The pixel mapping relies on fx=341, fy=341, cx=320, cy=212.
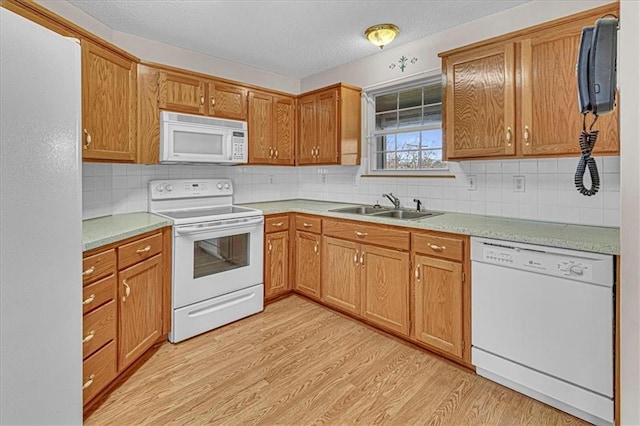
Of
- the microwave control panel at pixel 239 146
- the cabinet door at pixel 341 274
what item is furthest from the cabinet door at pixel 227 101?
the cabinet door at pixel 341 274

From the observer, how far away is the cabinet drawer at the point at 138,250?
2051mm

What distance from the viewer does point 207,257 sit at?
9.04 feet

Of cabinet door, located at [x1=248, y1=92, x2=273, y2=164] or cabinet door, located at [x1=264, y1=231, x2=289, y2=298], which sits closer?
cabinet door, located at [x1=264, y1=231, x2=289, y2=298]

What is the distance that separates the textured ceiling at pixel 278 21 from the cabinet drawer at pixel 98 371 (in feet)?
7.45

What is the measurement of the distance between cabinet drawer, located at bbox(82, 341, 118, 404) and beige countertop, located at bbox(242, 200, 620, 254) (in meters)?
1.86

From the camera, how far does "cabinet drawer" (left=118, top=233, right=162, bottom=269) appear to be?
2.05m

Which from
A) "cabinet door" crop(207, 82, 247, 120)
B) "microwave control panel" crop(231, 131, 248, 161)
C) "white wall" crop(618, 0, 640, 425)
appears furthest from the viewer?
"microwave control panel" crop(231, 131, 248, 161)

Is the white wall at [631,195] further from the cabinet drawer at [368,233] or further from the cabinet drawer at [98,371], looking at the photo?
the cabinet drawer at [98,371]

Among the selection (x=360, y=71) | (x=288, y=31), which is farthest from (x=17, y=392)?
(x=360, y=71)

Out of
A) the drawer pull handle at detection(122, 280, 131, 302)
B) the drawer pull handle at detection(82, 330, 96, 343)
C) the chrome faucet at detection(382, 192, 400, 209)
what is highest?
the chrome faucet at detection(382, 192, 400, 209)

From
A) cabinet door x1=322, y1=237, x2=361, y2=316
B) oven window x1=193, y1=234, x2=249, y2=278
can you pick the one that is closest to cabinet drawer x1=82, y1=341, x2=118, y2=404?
oven window x1=193, y1=234, x2=249, y2=278

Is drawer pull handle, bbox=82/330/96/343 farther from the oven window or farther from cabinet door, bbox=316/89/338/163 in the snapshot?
cabinet door, bbox=316/89/338/163

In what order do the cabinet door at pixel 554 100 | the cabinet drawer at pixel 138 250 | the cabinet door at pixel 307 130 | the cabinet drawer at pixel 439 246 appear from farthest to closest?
the cabinet door at pixel 307 130 < the cabinet drawer at pixel 439 246 < the cabinet drawer at pixel 138 250 < the cabinet door at pixel 554 100

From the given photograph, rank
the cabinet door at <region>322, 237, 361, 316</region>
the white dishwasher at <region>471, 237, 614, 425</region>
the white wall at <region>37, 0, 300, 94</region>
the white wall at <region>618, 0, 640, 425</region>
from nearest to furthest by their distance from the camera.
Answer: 1. the white wall at <region>618, 0, 640, 425</region>
2. the white dishwasher at <region>471, 237, 614, 425</region>
3. the white wall at <region>37, 0, 300, 94</region>
4. the cabinet door at <region>322, 237, 361, 316</region>
